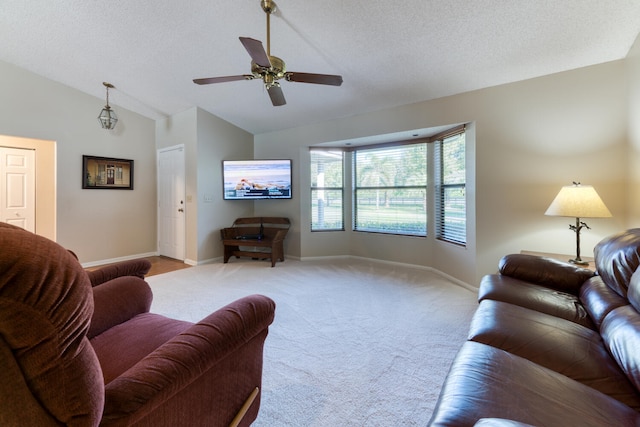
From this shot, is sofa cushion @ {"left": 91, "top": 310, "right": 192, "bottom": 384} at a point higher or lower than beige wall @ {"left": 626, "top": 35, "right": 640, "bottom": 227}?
lower

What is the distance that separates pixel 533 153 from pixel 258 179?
385 cm

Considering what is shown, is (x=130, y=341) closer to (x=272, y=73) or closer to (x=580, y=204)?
(x=272, y=73)

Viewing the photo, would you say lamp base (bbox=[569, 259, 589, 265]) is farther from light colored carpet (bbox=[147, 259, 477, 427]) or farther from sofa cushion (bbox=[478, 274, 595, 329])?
light colored carpet (bbox=[147, 259, 477, 427])

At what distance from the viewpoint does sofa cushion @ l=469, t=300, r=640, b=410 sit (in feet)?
3.34

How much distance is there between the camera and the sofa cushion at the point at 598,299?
135 cm

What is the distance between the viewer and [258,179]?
4711 mm

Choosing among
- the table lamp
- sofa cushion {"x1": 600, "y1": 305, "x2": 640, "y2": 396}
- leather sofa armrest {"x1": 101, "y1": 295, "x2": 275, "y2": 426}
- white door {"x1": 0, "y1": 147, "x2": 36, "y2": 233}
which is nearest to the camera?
leather sofa armrest {"x1": 101, "y1": 295, "x2": 275, "y2": 426}

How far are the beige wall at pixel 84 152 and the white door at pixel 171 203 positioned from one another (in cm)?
20

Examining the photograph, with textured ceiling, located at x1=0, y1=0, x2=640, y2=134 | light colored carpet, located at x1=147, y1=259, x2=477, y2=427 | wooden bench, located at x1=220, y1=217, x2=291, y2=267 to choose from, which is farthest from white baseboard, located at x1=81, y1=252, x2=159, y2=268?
textured ceiling, located at x1=0, y1=0, x2=640, y2=134

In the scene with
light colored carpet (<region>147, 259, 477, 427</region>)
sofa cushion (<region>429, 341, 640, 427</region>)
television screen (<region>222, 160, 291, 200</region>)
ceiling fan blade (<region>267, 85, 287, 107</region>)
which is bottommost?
light colored carpet (<region>147, 259, 477, 427</region>)

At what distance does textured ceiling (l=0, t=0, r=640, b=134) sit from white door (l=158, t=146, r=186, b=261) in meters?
1.29

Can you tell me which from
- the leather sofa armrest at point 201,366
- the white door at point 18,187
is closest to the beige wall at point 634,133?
the leather sofa armrest at point 201,366

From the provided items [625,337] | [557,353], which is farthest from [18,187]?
[625,337]

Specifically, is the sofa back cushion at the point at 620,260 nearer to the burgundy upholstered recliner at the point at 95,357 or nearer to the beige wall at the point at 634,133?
the beige wall at the point at 634,133
